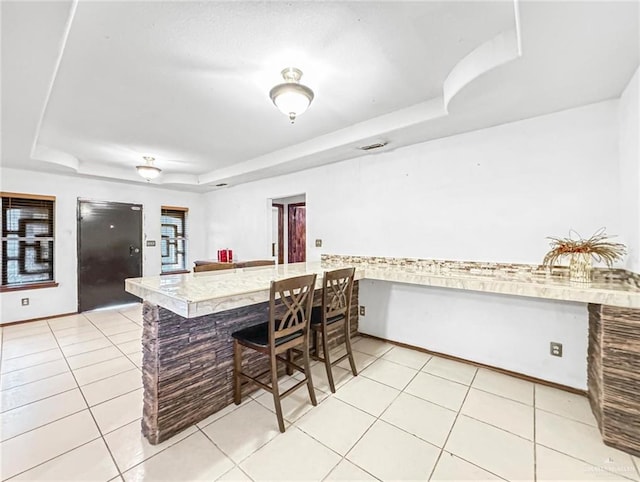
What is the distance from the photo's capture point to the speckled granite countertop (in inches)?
63.8

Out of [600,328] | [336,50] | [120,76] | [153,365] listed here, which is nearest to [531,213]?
[600,328]

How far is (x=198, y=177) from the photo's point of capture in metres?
5.38

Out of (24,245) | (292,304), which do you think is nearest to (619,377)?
(292,304)

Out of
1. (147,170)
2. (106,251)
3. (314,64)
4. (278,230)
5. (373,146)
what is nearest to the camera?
(314,64)

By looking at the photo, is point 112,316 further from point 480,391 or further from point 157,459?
point 480,391

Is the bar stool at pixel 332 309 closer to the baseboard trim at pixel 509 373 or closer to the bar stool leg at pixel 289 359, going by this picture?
the bar stool leg at pixel 289 359

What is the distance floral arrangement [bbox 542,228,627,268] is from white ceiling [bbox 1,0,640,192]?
3.53 ft

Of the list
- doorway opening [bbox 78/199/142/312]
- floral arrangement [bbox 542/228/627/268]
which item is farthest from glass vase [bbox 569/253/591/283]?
doorway opening [bbox 78/199/142/312]

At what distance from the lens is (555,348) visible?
2.36 metres

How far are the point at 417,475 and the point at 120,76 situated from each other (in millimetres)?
3272

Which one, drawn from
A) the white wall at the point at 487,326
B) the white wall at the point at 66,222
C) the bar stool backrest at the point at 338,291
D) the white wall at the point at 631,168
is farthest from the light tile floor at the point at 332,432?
the white wall at the point at 66,222

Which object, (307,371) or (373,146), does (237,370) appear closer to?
(307,371)

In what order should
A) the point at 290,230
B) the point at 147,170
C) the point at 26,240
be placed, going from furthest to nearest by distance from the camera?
the point at 290,230 → the point at 26,240 → the point at 147,170

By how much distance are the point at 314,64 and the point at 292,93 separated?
242 mm
